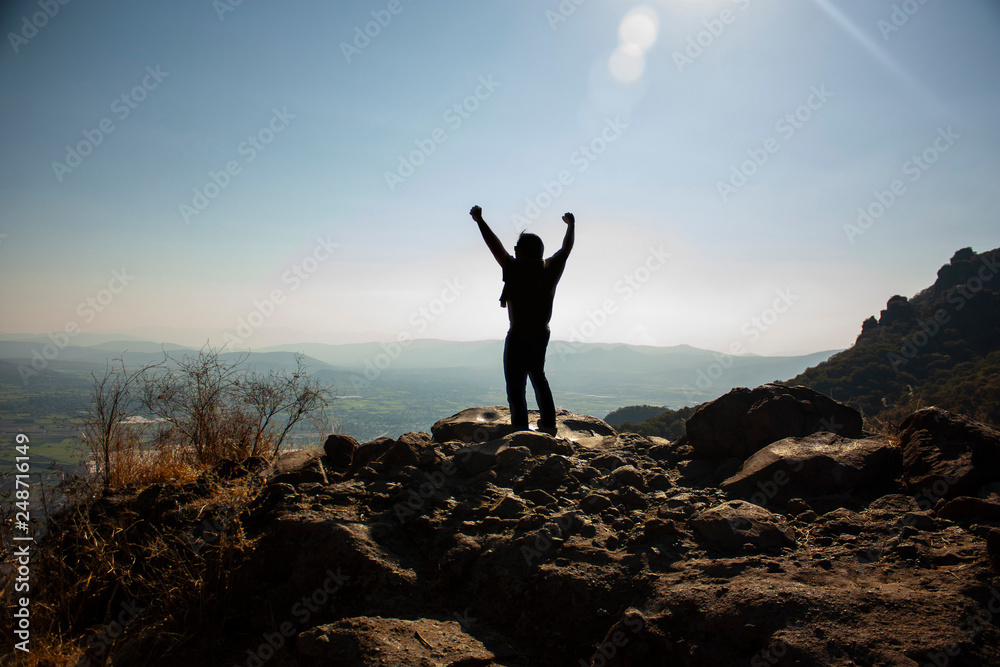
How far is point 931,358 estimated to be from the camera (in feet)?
83.8

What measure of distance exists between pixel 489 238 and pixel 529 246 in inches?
18.5

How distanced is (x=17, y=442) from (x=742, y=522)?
5807 mm

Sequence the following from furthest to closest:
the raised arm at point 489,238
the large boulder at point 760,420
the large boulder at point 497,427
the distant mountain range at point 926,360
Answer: the distant mountain range at point 926,360 → the large boulder at point 497,427 → the raised arm at point 489,238 → the large boulder at point 760,420

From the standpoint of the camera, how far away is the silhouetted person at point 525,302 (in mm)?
5535

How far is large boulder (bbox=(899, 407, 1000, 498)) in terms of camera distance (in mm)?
3119

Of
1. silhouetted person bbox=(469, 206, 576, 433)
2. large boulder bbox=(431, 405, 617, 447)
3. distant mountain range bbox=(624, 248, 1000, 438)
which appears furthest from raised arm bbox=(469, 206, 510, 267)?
distant mountain range bbox=(624, 248, 1000, 438)

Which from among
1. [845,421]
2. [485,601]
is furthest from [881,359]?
[485,601]

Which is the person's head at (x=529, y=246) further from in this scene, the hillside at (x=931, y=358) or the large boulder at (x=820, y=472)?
the hillside at (x=931, y=358)

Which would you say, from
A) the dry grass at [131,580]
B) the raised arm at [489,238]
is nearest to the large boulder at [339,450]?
the dry grass at [131,580]

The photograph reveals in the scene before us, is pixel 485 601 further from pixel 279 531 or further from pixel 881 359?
pixel 881 359

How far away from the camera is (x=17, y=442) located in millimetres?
4199

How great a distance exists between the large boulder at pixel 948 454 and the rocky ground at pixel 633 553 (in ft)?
0.05

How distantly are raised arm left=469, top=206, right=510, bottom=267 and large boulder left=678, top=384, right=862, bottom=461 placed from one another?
2.67 meters

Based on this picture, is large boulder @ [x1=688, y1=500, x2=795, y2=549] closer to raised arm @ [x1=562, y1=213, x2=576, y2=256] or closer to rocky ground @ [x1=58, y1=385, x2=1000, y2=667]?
rocky ground @ [x1=58, y1=385, x2=1000, y2=667]
